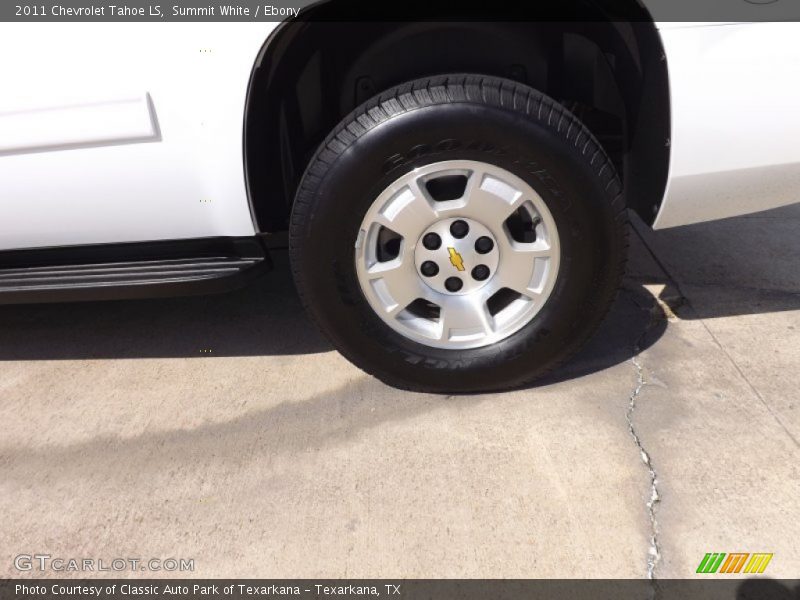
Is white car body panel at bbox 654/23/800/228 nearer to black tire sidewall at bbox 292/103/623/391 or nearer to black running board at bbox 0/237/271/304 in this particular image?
black tire sidewall at bbox 292/103/623/391

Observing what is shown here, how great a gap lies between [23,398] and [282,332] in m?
0.96

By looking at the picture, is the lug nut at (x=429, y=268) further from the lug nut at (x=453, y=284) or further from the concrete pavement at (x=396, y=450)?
the concrete pavement at (x=396, y=450)

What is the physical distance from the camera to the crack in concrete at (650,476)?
1.66 metres

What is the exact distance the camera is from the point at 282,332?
2.73 m

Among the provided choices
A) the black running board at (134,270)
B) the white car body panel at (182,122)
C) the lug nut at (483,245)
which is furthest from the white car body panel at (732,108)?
the black running board at (134,270)

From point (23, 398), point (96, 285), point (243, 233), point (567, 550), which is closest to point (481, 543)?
point (567, 550)

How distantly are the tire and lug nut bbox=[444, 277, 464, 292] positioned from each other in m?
0.07

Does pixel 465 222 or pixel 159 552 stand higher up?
pixel 465 222

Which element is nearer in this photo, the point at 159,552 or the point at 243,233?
the point at 159,552

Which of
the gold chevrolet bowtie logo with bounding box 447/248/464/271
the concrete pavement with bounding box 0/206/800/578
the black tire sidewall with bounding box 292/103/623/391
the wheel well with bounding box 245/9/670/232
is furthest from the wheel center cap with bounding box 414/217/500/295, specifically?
the wheel well with bounding box 245/9/670/232

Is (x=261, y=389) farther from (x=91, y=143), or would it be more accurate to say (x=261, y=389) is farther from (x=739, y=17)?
(x=739, y=17)

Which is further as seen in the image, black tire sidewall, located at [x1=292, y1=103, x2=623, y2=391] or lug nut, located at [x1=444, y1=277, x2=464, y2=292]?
lug nut, located at [x1=444, y1=277, x2=464, y2=292]

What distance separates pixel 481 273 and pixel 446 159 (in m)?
0.39

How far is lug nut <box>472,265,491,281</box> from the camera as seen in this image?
214 centimetres
